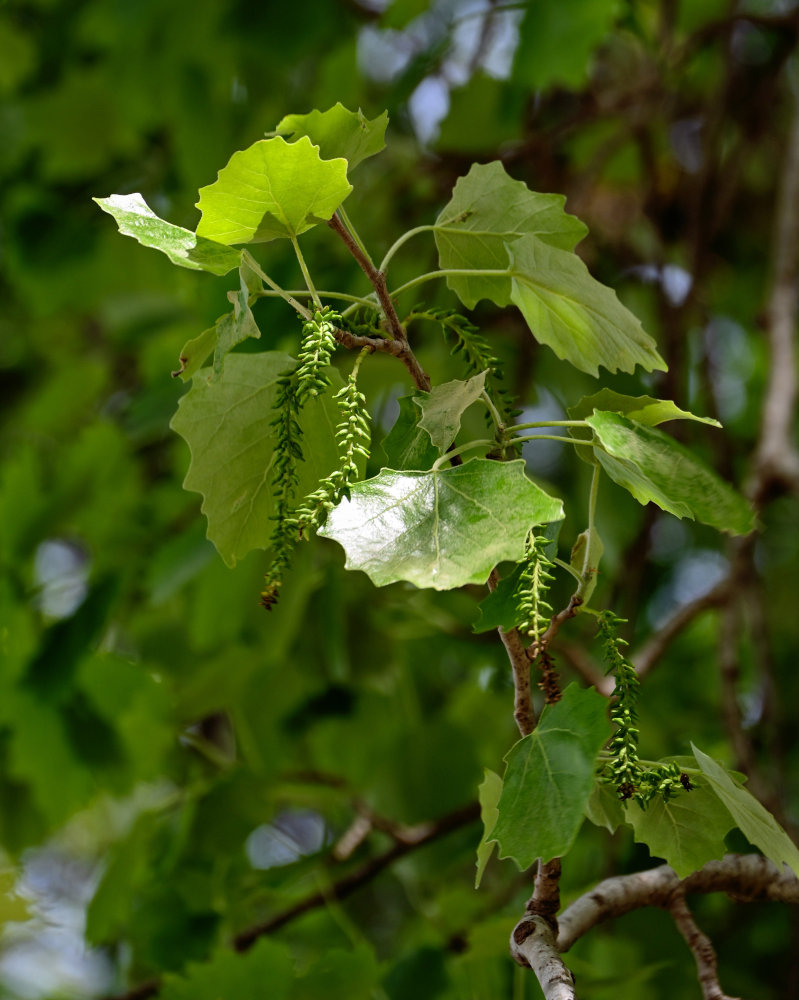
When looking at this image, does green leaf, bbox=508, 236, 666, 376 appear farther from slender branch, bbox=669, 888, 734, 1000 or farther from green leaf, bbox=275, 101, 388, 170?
slender branch, bbox=669, 888, 734, 1000

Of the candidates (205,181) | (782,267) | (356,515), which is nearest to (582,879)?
(782,267)

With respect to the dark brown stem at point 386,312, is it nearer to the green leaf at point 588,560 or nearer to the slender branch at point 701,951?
the green leaf at point 588,560

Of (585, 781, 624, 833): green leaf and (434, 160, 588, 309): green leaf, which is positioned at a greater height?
(434, 160, 588, 309): green leaf

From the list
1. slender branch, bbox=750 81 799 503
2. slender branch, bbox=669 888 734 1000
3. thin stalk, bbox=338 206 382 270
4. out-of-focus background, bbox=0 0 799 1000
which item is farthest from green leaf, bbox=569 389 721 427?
slender branch, bbox=750 81 799 503

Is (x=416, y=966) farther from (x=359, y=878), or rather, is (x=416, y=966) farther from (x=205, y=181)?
(x=205, y=181)

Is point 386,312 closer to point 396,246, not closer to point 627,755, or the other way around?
point 396,246

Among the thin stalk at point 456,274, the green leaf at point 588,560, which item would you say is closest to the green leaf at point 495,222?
the thin stalk at point 456,274

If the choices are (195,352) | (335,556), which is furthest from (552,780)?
(335,556)
